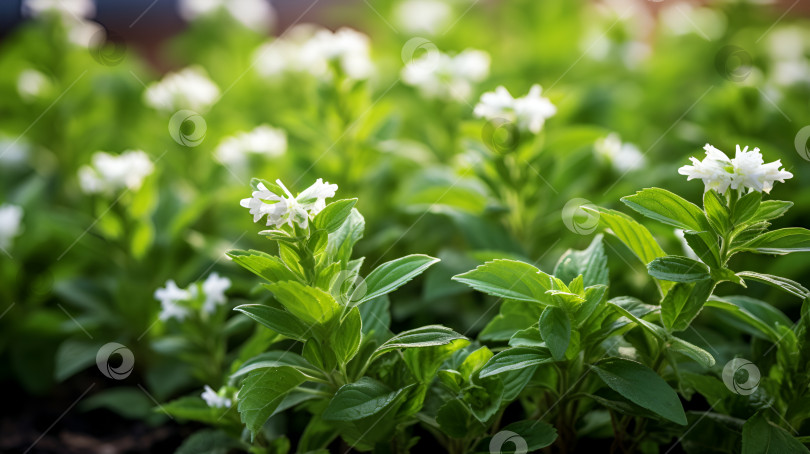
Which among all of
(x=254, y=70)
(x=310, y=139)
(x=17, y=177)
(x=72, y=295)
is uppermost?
(x=254, y=70)

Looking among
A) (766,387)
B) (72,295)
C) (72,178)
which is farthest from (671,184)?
(72,178)

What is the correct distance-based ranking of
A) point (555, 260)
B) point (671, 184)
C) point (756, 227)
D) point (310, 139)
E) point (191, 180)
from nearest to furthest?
point (756, 227)
point (555, 260)
point (671, 184)
point (310, 139)
point (191, 180)

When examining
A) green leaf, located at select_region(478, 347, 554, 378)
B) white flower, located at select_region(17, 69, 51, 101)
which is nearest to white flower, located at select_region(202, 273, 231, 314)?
green leaf, located at select_region(478, 347, 554, 378)

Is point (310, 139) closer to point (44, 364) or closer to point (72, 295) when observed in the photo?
point (72, 295)
